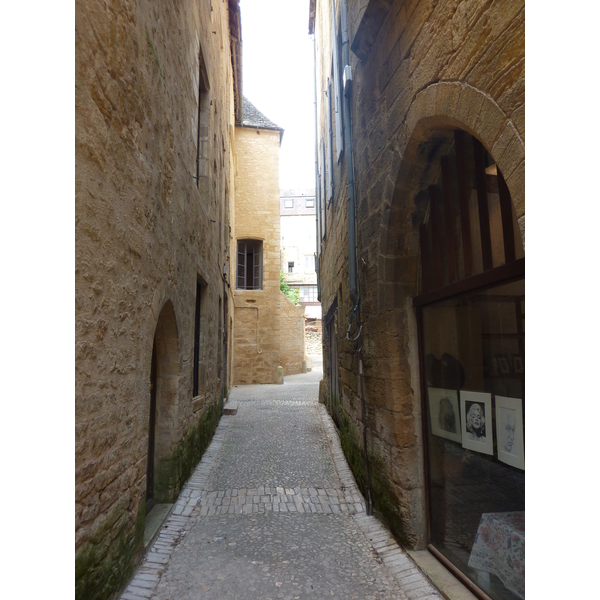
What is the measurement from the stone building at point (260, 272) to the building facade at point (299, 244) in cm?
2076

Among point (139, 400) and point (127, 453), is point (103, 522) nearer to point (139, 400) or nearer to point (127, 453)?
point (127, 453)

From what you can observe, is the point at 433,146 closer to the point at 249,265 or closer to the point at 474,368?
the point at 474,368

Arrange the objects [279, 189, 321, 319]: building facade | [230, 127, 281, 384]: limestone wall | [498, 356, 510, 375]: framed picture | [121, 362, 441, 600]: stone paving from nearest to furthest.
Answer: [498, 356, 510, 375]: framed picture → [121, 362, 441, 600]: stone paving → [230, 127, 281, 384]: limestone wall → [279, 189, 321, 319]: building facade

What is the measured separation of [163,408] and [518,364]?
3.11 meters

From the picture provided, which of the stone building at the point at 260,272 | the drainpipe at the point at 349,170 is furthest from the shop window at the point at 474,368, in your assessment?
the stone building at the point at 260,272

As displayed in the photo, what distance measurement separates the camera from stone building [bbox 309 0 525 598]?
2.13 meters

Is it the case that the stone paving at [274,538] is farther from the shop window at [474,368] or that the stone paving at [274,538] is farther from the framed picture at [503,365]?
the framed picture at [503,365]

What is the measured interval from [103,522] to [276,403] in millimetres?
7941

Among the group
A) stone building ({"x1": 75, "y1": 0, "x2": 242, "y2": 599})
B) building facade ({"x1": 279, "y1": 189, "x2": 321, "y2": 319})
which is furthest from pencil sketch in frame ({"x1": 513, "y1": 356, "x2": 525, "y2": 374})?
building facade ({"x1": 279, "y1": 189, "x2": 321, "y2": 319})

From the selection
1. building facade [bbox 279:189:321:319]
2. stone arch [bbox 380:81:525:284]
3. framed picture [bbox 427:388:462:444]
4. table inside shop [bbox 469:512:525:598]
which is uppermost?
building facade [bbox 279:189:321:319]

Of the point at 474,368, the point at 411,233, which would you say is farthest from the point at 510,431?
the point at 411,233

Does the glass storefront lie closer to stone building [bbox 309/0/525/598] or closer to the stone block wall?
stone building [bbox 309/0/525/598]

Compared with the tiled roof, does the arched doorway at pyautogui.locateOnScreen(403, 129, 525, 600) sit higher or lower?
lower

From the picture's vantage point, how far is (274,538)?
3.64 metres
